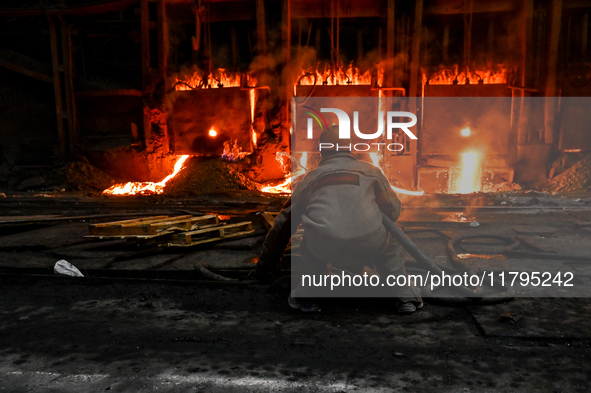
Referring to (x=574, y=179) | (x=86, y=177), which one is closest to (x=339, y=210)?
(x=574, y=179)

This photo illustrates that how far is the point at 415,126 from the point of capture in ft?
33.3

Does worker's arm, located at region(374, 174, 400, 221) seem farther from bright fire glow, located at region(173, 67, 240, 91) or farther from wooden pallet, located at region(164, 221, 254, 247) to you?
bright fire glow, located at region(173, 67, 240, 91)

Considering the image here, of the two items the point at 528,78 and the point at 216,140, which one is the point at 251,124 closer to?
the point at 216,140

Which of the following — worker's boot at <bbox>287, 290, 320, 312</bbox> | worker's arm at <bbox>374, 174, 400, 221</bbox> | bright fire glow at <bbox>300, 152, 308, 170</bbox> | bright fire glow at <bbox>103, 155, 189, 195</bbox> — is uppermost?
worker's arm at <bbox>374, 174, 400, 221</bbox>

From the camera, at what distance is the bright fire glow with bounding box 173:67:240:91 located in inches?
409

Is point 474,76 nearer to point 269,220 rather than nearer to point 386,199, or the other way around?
point 269,220

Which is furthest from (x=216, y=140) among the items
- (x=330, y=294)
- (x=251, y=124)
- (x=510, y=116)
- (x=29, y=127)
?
(x=330, y=294)

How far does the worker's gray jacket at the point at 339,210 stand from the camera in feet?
9.19

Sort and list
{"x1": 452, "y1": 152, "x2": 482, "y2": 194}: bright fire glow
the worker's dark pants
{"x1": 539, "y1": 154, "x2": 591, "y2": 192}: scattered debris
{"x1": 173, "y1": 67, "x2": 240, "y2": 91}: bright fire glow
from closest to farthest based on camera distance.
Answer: the worker's dark pants
{"x1": 539, "y1": 154, "x2": 591, "y2": 192}: scattered debris
{"x1": 452, "y1": 152, "x2": 482, "y2": 194}: bright fire glow
{"x1": 173, "y1": 67, "x2": 240, "y2": 91}: bright fire glow

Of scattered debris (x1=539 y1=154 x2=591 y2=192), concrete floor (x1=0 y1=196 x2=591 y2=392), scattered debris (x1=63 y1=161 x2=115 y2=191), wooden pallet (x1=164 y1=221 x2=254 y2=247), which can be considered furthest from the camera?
scattered debris (x1=63 y1=161 x2=115 y2=191)

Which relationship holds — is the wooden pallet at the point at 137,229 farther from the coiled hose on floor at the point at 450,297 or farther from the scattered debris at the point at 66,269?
the coiled hose on floor at the point at 450,297

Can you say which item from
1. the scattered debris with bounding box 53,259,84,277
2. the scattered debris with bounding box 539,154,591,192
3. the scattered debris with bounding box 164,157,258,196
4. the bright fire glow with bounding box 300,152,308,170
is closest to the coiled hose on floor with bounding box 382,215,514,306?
the scattered debris with bounding box 53,259,84,277

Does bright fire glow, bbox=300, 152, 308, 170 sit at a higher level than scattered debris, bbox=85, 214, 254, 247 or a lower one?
higher

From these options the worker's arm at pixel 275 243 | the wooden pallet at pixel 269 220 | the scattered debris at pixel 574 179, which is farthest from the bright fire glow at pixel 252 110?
the worker's arm at pixel 275 243
